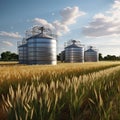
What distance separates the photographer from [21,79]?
797cm

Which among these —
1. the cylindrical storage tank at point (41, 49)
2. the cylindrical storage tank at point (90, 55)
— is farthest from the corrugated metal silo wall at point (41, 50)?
the cylindrical storage tank at point (90, 55)

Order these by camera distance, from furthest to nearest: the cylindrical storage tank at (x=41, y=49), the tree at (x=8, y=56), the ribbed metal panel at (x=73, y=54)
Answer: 1. the tree at (x=8, y=56)
2. the ribbed metal panel at (x=73, y=54)
3. the cylindrical storage tank at (x=41, y=49)

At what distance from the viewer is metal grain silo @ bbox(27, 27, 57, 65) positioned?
28328mm

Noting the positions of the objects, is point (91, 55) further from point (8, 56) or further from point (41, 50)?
point (8, 56)

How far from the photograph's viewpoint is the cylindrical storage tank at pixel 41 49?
92.9 ft

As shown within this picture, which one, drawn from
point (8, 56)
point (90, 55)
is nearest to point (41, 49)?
point (90, 55)

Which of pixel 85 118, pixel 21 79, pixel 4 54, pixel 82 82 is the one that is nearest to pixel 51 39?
pixel 21 79

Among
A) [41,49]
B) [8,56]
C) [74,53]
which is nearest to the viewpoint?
[41,49]

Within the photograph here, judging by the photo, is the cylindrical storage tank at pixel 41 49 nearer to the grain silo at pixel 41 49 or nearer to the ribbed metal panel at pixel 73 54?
the grain silo at pixel 41 49

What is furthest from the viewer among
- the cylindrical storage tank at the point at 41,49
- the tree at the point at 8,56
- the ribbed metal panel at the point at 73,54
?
the tree at the point at 8,56

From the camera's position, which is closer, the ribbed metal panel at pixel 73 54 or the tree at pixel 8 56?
the ribbed metal panel at pixel 73 54

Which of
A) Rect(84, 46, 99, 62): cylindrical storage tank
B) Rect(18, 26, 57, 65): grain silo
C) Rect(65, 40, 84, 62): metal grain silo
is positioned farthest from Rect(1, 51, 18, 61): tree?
Rect(18, 26, 57, 65): grain silo

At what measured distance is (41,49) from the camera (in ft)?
92.7

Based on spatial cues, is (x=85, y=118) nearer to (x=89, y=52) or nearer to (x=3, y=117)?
(x=3, y=117)
